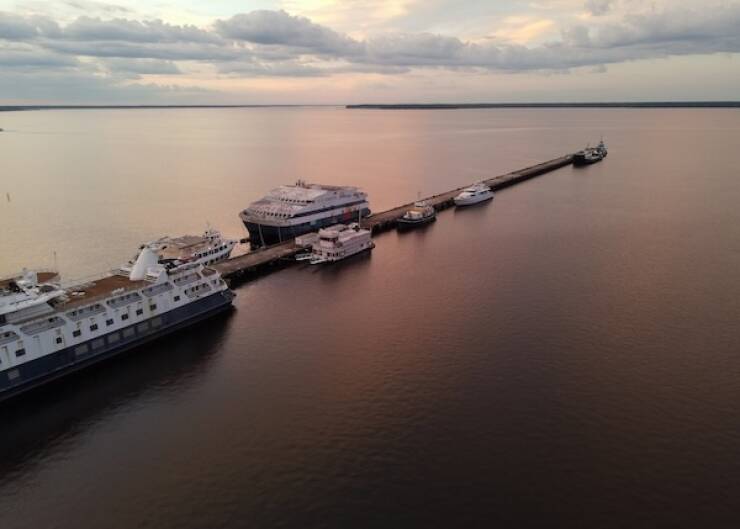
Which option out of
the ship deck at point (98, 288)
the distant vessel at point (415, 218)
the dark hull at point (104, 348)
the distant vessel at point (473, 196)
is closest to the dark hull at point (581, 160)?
the distant vessel at point (473, 196)

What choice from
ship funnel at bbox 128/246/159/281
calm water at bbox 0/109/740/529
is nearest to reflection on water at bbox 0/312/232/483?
calm water at bbox 0/109/740/529

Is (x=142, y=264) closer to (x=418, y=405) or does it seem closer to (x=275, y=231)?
(x=418, y=405)

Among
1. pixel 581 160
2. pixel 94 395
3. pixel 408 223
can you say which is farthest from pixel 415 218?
pixel 581 160

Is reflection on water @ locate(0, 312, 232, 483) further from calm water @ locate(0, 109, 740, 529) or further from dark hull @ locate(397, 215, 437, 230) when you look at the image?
dark hull @ locate(397, 215, 437, 230)

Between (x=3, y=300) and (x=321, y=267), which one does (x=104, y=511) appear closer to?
(x=3, y=300)

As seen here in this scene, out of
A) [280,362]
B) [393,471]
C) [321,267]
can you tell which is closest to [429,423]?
[393,471]
